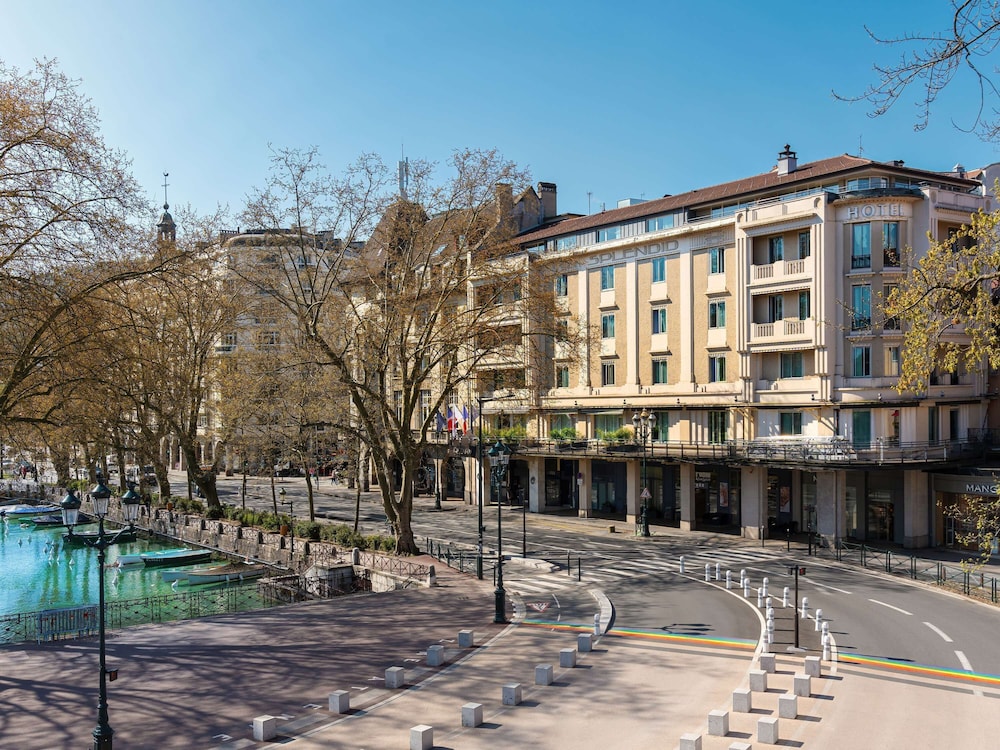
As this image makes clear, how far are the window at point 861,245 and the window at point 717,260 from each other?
7138 mm

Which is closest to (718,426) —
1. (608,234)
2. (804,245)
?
(804,245)

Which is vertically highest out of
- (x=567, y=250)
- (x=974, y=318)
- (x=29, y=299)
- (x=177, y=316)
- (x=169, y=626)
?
(x=567, y=250)

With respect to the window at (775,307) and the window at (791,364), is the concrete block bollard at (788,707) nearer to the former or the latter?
the window at (791,364)

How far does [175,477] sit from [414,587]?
7658 cm

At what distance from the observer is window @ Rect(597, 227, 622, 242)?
51.2 m

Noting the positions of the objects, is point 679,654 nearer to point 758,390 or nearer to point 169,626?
point 169,626

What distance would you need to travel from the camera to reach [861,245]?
4022cm

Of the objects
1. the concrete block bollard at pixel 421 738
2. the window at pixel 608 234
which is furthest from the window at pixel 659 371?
the concrete block bollard at pixel 421 738

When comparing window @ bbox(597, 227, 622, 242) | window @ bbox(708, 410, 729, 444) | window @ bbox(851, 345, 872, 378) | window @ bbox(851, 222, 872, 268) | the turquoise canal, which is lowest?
the turquoise canal

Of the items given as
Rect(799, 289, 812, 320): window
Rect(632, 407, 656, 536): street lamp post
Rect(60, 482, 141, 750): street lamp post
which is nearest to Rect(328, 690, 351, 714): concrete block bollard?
Rect(60, 482, 141, 750): street lamp post

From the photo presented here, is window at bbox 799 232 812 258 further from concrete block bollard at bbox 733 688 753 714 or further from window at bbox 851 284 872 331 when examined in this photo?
concrete block bollard at bbox 733 688 753 714

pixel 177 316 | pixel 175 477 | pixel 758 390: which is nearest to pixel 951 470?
pixel 758 390

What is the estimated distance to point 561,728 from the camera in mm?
16141

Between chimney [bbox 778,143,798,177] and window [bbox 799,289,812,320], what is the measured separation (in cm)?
821
